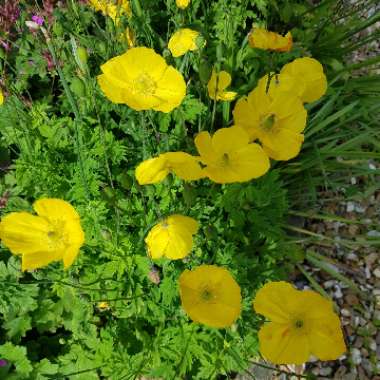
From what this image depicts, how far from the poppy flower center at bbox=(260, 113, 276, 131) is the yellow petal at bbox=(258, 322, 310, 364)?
21.4 inches

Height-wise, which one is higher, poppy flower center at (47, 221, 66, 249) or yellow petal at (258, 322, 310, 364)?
poppy flower center at (47, 221, 66, 249)

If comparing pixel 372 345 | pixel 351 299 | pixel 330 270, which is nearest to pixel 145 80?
pixel 330 270

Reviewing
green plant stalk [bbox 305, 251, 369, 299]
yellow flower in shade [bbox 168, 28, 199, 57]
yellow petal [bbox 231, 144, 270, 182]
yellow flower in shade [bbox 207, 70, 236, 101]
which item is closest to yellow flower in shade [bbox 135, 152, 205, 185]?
yellow petal [bbox 231, 144, 270, 182]

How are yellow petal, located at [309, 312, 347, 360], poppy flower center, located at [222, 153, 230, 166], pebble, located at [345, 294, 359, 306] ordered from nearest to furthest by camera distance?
yellow petal, located at [309, 312, 347, 360] → poppy flower center, located at [222, 153, 230, 166] → pebble, located at [345, 294, 359, 306]

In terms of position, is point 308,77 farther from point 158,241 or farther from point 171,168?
point 158,241

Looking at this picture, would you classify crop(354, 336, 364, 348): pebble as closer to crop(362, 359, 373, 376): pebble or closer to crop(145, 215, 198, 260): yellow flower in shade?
crop(362, 359, 373, 376): pebble

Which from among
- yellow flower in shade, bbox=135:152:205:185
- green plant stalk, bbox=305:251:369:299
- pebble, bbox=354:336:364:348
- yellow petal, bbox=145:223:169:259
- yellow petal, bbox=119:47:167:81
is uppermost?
yellow petal, bbox=119:47:167:81

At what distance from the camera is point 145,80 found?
1.51m

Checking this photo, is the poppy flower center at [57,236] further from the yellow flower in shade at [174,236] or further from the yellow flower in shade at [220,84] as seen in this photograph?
the yellow flower in shade at [220,84]

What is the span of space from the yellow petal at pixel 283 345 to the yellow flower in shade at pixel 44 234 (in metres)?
0.53

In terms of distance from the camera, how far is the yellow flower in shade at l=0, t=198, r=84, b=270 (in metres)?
1.24

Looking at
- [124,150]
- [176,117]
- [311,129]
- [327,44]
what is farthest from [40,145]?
[327,44]

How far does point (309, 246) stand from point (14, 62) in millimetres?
1764

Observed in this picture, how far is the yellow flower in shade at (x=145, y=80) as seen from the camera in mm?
1416
